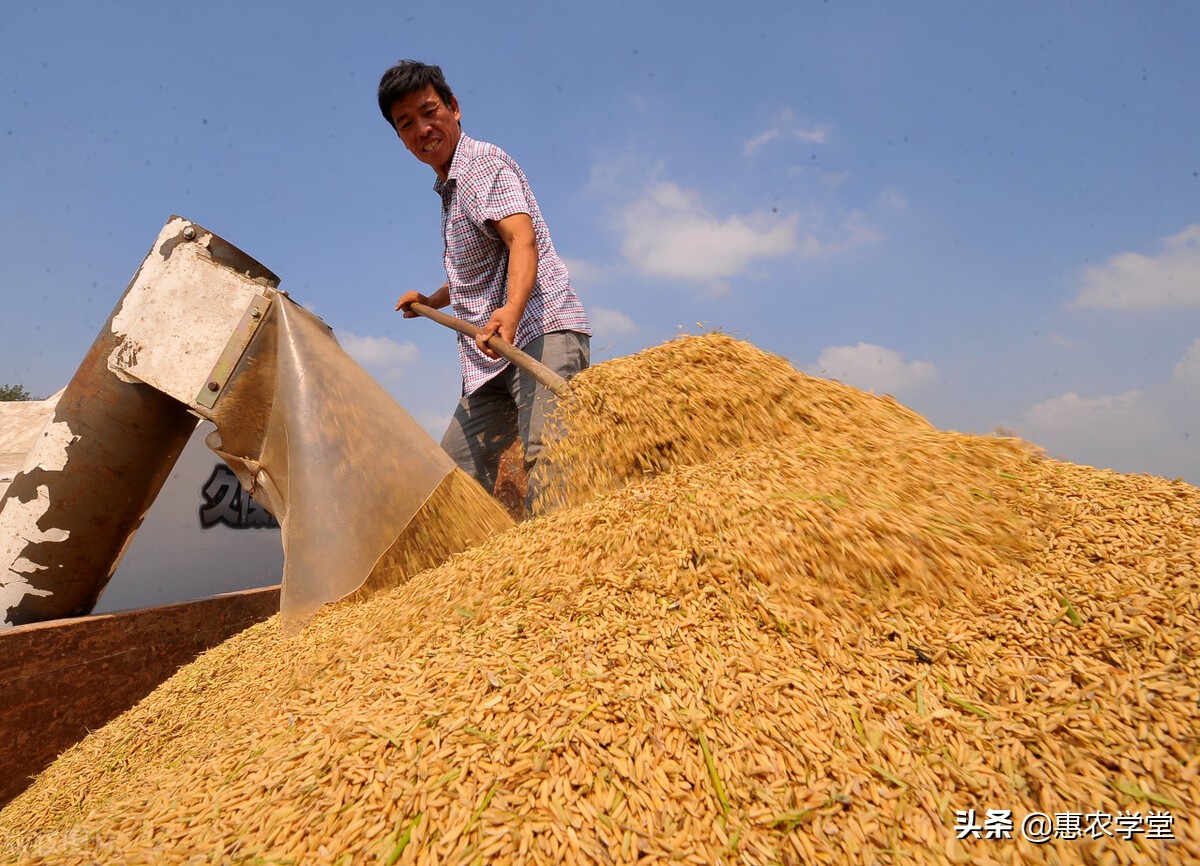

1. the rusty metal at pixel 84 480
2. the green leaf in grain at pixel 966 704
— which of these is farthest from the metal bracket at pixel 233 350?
the green leaf in grain at pixel 966 704

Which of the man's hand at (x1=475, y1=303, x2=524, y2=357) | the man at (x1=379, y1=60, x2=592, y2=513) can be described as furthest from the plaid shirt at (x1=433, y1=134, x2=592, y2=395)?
the man's hand at (x1=475, y1=303, x2=524, y2=357)

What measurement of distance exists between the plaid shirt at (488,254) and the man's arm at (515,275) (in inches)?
3.1

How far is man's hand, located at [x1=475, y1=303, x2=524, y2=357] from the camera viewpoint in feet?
10.9

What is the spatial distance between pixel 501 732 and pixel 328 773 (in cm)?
40

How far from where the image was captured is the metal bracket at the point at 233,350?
9.07 feet

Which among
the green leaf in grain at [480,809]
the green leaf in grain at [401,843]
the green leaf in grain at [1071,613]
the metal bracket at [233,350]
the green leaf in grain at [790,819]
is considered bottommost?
the green leaf in grain at [401,843]

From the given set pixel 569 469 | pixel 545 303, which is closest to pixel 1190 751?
pixel 569 469

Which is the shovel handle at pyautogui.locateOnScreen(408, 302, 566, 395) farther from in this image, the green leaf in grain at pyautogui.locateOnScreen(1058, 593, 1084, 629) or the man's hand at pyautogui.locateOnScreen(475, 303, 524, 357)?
the green leaf in grain at pyautogui.locateOnScreen(1058, 593, 1084, 629)

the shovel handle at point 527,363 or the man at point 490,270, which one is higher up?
the man at point 490,270

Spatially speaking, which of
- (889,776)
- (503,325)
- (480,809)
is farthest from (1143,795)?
(503,325)

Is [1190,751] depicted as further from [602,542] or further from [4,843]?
[4,843]

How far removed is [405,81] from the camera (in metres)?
3.53

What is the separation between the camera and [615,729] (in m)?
1.52

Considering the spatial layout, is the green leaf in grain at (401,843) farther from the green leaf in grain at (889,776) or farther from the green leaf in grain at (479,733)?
the green leaf in grain at (889,776)
